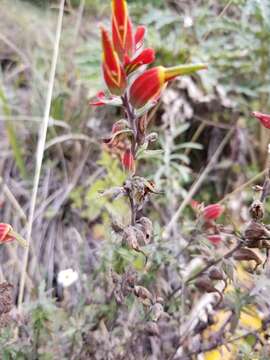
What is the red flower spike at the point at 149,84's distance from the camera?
704 millimetres

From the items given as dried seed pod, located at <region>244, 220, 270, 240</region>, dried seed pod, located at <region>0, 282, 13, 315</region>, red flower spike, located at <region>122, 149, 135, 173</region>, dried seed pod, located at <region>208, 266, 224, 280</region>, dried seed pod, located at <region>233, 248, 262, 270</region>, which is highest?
red flower spike, located at <region>122, 149, 135, 173</region>

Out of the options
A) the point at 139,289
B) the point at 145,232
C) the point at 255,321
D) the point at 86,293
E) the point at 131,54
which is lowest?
the point at 255,321

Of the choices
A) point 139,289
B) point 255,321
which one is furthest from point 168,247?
point 255,321

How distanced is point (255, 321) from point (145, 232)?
2.46 feet

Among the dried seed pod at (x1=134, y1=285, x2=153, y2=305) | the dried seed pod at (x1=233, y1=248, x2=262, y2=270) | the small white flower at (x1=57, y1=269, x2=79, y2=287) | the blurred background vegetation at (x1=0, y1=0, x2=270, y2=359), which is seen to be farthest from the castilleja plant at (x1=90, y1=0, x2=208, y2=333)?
the blurred background vegetation at (x1=0, y1=0, x2=270, y2=359)

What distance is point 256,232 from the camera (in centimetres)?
Answer: 85

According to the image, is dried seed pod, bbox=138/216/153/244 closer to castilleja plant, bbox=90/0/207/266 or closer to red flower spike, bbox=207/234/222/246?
castilleja plant, bbox=90/0/207/266

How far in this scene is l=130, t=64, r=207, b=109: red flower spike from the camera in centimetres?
70

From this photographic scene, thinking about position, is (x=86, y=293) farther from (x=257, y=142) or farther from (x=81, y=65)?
(x=257, y=142)

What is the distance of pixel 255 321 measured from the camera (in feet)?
4.68

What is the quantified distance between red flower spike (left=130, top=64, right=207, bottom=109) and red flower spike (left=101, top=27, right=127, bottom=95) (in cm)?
2

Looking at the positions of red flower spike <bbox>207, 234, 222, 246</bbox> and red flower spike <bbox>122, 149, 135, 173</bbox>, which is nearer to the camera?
red flower spike <bbox>122, 149, 135, 173</bbox>

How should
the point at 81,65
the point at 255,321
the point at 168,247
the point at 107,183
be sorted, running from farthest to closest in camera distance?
the point at 81,65
the point at 107,183
the point at 255,321
the point at 168,247

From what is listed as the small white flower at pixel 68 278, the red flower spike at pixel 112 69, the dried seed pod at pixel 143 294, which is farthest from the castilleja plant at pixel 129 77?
the small white flower at pixel 68 278
